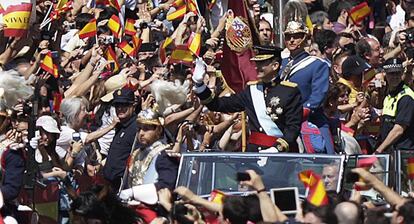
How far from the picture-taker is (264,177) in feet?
42.5

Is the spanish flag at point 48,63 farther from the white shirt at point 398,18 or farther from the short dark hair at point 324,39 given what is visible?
the white shirt at point 398,18

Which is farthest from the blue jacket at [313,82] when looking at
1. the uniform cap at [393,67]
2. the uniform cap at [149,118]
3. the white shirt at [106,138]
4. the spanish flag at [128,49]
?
the spanish flag at [128,49]

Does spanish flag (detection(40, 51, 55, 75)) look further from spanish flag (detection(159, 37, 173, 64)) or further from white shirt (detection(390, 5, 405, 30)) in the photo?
white shirt (detection(390, 5, 405, 30))

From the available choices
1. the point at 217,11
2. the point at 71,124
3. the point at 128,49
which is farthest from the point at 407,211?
the point at 217,11

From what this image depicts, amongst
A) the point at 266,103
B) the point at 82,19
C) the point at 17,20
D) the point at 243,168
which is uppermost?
the point at 17,20

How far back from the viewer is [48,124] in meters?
15.2

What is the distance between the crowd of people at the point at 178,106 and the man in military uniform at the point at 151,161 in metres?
0.01

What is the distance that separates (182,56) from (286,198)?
5.64 m

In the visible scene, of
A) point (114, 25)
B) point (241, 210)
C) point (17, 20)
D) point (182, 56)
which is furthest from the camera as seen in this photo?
point (114, 25)

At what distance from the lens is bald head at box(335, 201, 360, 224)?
1059cm

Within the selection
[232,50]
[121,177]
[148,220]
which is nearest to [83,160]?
[121,177]

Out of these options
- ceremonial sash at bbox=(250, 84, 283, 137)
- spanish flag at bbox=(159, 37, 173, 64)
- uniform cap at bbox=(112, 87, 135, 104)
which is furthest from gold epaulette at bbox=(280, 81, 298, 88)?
spanish flag at bbox=(159, 37, 173, 64)

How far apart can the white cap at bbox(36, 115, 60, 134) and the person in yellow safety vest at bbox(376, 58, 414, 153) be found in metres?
3.29

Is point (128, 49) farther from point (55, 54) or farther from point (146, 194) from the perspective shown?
point (146, 194)
